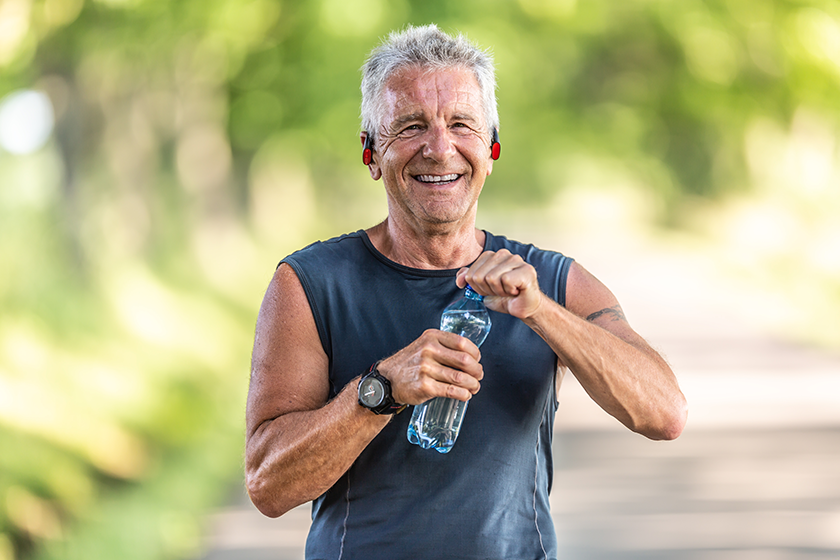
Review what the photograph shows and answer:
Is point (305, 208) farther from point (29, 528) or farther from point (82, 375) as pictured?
point (29, 528)

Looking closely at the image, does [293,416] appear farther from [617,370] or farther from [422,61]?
[422,61]

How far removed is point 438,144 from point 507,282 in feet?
1.77

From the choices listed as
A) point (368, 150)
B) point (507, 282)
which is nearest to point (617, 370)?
point (507, 282)

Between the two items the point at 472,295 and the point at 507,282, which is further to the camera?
the point at 472,295

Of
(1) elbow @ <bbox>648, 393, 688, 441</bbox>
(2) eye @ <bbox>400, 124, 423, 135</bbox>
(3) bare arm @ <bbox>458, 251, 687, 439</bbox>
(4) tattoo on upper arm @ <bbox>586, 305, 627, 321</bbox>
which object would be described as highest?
(2) eye @ <bbox>400, 124, 423, 135</bbox>

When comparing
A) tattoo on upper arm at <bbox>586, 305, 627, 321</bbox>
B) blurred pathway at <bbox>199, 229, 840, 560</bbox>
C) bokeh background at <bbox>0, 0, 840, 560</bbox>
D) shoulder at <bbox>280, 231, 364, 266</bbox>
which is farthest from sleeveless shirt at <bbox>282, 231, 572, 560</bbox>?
bokeh background at <bbox>0, 0, 840, 560</bbox>

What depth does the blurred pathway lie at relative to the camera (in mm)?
5660

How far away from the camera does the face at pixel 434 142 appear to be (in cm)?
279

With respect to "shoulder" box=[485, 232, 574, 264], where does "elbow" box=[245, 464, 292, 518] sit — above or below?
below

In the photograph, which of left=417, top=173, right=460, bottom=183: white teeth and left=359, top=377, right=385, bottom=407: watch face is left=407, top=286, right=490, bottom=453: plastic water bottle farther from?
left=417, top=173, right=460, bottom=183: white teeth

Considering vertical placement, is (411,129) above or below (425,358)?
above

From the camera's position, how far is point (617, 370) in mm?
2600

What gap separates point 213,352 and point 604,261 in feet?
62.1

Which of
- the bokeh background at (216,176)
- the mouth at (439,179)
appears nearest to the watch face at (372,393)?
the mouth at (439,179)
